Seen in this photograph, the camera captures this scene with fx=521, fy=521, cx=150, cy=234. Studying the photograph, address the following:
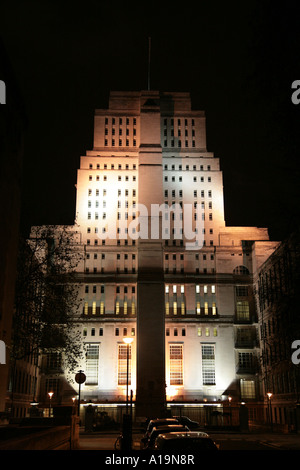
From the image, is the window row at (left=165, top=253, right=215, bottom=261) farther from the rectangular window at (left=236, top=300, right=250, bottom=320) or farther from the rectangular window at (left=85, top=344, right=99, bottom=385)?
the rectangular window at (left=85, top=344, right=99, bottom=385)

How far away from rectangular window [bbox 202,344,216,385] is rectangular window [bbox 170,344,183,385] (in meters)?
3.74

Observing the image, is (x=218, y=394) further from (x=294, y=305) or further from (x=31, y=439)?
(x=31, y=439)

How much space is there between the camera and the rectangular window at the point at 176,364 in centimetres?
8488

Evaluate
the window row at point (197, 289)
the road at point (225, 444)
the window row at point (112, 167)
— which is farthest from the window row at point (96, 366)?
the road at point (225, 444)

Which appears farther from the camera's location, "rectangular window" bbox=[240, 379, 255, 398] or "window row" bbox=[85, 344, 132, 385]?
"window row" bbox=[85, 344, 132, 385]

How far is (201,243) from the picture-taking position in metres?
93.0

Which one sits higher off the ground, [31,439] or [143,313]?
[143,313]

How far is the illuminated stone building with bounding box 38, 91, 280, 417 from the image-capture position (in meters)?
83.8

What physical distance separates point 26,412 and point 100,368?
60.7ft

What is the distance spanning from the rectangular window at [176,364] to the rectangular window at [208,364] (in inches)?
147

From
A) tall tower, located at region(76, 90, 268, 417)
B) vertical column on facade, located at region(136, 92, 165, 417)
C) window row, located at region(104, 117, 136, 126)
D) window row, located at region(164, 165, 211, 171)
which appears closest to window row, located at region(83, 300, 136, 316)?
tall tower, located at region(76, 90, 268, 417)

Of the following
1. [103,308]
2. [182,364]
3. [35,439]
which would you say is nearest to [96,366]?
[103,308]

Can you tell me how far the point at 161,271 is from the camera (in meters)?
87.9

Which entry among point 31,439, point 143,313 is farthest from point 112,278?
point 31,439
